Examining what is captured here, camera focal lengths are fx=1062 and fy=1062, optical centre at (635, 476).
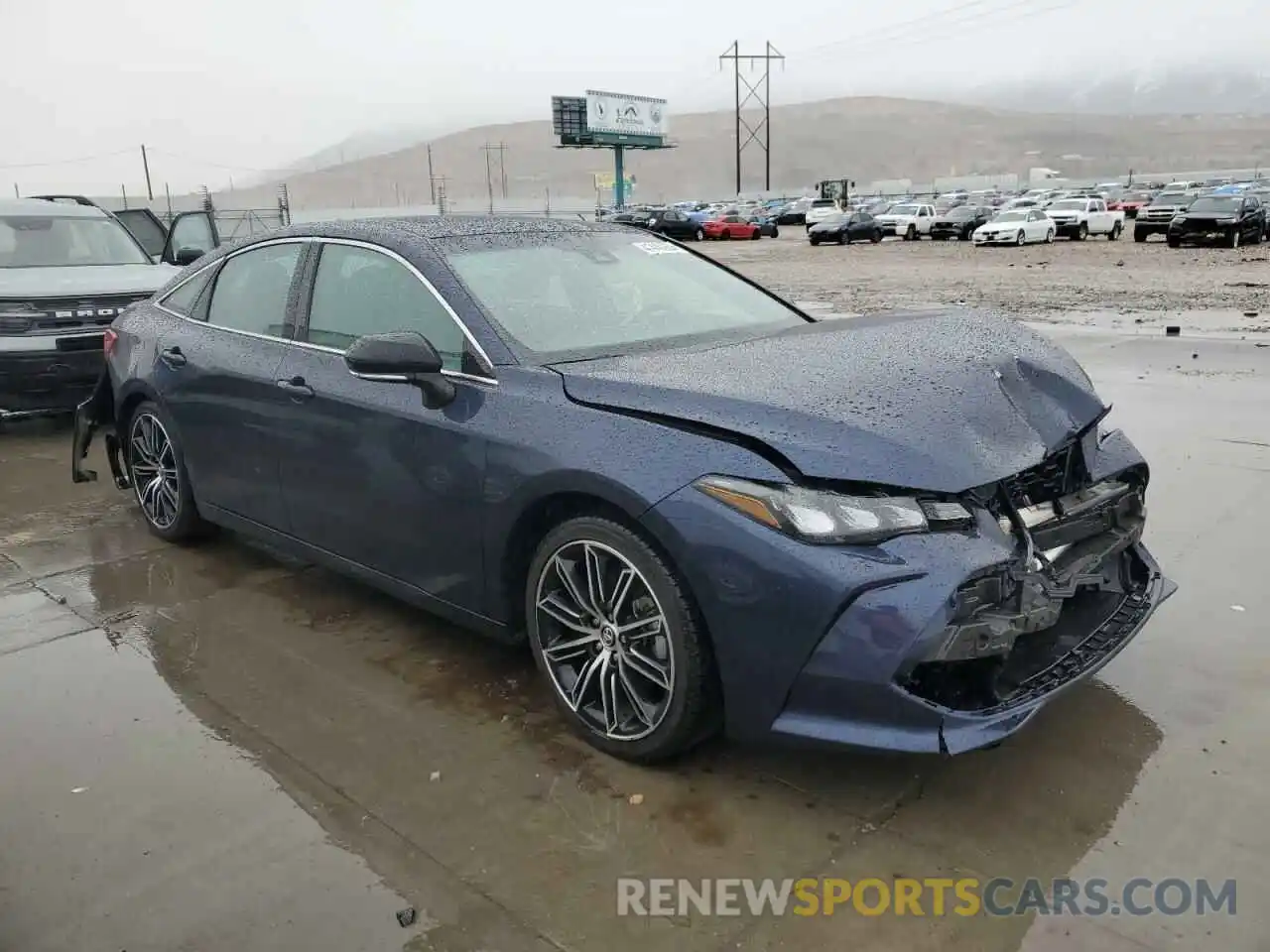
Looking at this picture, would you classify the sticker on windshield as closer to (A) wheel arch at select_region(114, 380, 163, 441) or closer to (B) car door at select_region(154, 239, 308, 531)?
(B) car door at select_region(154, 239, 308, 531)

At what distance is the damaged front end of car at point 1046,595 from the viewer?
2688 mm

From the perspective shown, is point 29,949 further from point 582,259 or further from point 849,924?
point 582,259

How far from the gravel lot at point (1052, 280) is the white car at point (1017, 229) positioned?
80cm

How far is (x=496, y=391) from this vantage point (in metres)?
3.38

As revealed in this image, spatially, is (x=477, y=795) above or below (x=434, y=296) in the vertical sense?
below

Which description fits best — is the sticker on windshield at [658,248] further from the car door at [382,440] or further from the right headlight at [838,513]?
the right headlight at [838,513]

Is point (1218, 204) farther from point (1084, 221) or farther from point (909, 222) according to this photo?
point (909, 222)

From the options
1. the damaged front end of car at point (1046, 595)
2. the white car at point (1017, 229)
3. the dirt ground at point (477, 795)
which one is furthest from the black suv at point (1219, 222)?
the damaged front end of car at point (1046, 595)

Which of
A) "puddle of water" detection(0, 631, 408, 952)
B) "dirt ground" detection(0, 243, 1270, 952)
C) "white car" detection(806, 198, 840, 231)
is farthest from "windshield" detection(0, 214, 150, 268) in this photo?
"white car" detection(806, 198, 840, 231)

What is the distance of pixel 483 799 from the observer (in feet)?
9.96

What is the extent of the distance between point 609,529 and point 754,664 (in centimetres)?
57

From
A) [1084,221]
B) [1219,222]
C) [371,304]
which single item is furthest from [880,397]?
[1084,221]

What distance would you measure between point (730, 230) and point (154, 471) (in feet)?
149

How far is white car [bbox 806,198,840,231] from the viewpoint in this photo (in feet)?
180
